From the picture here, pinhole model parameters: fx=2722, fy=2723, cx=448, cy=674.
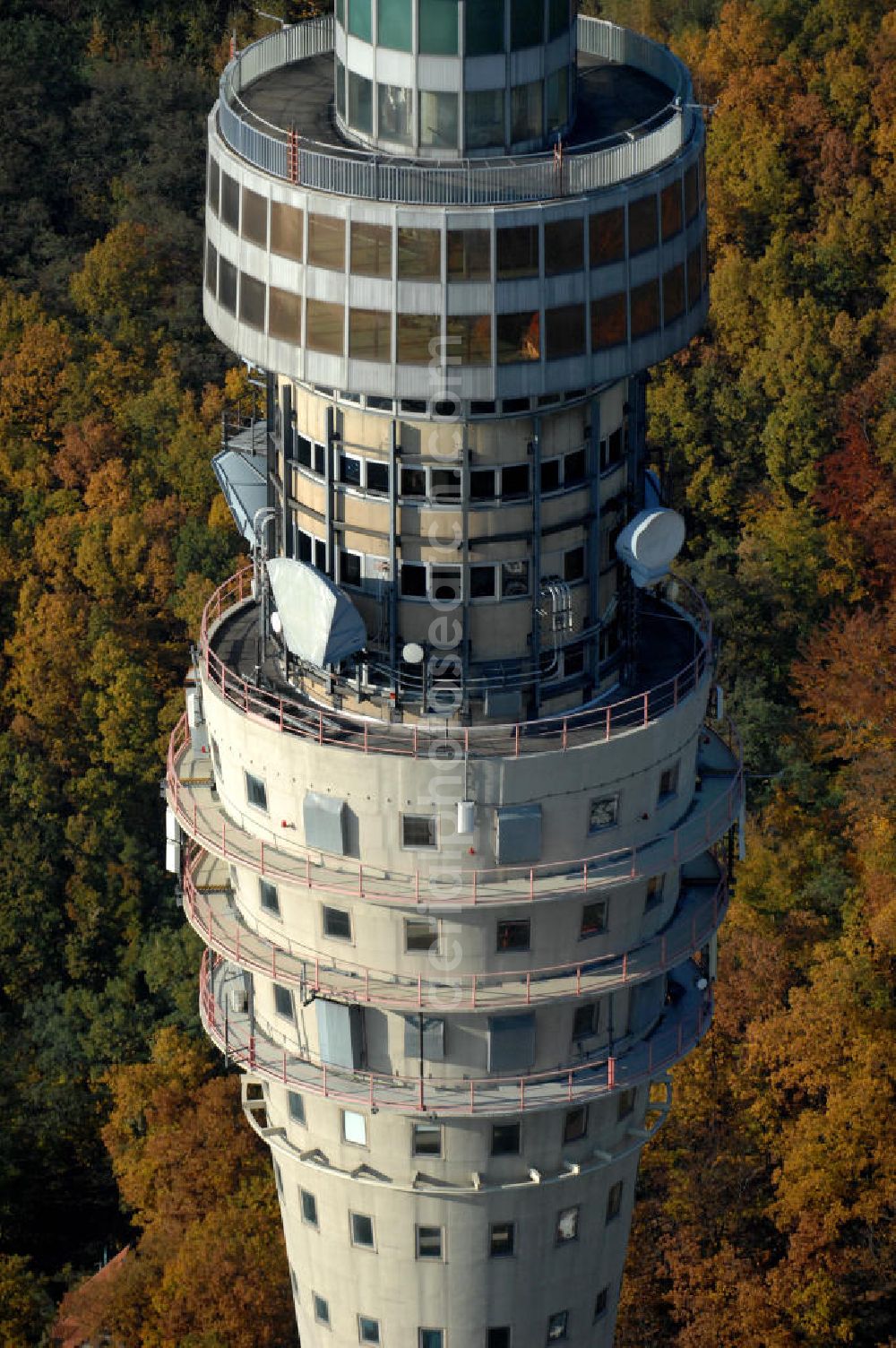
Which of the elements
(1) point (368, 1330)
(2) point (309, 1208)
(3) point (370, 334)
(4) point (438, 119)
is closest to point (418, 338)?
(3) point (370, 334)

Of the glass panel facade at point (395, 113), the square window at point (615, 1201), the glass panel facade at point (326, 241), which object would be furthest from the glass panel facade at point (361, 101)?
the square window at point (615, 1201)

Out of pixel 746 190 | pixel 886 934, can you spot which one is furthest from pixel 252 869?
pixel 746 190

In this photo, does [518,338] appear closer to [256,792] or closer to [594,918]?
[256,792]

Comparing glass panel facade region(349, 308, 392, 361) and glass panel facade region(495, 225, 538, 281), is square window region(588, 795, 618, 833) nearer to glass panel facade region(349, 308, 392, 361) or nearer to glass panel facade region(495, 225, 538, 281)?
glass panel facade region(349, 308, 392, 361)

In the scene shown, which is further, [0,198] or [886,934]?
[0,198]

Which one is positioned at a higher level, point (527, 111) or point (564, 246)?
point (527, 111)

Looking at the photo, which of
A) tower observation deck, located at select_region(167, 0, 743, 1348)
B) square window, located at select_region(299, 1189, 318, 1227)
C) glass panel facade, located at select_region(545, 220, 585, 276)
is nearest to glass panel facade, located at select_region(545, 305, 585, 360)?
tower observation deck, located at select_region(167, 0, 743, 1348)

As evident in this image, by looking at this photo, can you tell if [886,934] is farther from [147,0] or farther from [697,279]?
[147,0]

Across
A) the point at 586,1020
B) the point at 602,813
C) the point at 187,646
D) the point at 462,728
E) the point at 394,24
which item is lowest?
the point at 187,646
